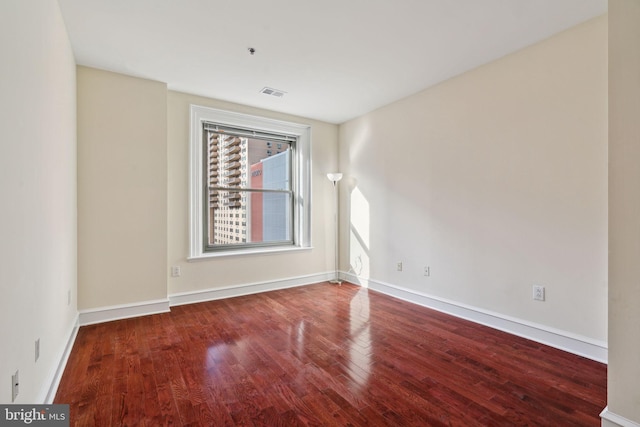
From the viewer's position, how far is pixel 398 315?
10.6 ft

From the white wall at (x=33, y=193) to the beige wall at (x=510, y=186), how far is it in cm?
333

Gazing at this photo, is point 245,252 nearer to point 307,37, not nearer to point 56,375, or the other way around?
point 56,375

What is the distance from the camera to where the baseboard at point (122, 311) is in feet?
9.67

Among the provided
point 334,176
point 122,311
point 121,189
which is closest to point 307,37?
point 334,176

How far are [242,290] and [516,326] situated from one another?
10.1ft

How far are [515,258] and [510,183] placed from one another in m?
0.68

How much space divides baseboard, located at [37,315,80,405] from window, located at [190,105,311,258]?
1.42 meters

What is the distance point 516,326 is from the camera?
2695mm
